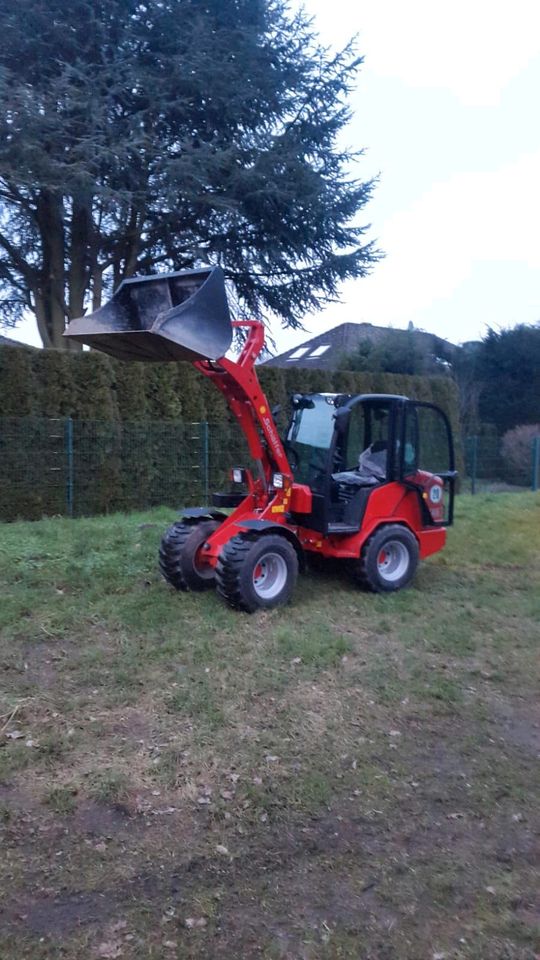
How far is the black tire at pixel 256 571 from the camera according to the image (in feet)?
25.9

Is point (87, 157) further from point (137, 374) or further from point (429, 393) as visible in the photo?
point (429, 393)

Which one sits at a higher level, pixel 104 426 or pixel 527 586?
pixel 104 426

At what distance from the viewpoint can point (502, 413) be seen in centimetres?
A: 2961

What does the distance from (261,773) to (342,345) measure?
105ft

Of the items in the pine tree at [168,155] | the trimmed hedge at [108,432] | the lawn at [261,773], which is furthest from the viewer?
the pine tree at [168,155]

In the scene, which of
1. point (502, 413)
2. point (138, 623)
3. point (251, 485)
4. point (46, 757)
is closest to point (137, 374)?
point (251, 485)

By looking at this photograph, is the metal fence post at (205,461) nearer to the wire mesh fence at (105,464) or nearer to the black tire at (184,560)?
the wire mesh fence at (105,464)

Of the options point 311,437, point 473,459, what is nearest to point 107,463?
point 311,437

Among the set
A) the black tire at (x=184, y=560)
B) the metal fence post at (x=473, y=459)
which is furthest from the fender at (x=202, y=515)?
the metal fence post at (x=473, y=459)

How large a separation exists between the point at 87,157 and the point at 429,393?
9560 mm

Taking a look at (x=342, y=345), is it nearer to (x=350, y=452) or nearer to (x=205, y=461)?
(x=205, y=461)

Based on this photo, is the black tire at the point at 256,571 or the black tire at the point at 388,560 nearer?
the black tire at the point at 256,571

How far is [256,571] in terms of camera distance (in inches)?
324

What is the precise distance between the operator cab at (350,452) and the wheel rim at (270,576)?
0.75 metres
